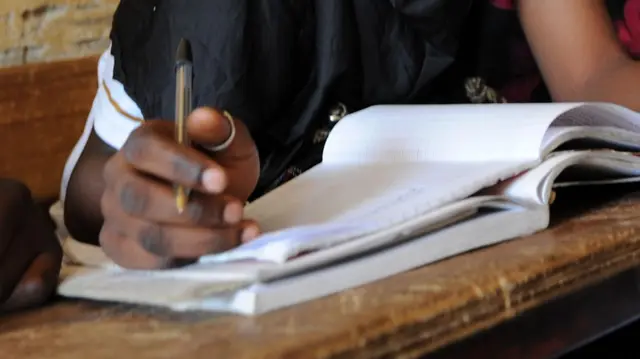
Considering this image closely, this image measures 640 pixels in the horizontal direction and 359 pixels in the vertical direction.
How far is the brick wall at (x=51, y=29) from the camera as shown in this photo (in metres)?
0.96

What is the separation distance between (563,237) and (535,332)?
0.28ft

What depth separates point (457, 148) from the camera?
60cm

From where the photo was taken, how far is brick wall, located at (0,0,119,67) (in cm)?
96

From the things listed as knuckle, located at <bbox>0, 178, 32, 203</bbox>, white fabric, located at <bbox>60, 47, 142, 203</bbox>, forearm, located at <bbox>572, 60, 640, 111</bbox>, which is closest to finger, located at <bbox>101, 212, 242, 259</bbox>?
knuckle, located at <bbox>0, 178, 32, 203</bbox>

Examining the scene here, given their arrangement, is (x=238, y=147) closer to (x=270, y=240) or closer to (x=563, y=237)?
(x=270, y=240)

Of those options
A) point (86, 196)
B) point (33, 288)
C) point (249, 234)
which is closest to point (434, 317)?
point (249, 234)

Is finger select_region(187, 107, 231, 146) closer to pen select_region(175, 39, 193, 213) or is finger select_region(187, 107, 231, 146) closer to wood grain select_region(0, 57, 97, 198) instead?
pen select_region(175, 39, 193, 213)

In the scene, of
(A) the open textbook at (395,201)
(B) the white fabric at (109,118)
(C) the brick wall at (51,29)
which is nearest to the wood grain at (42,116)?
(C) the brick wall at (51,29)

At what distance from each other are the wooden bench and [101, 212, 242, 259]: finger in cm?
4

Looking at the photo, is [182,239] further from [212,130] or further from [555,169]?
[555,169]

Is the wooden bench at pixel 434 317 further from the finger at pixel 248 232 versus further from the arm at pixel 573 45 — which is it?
the arm at pixel 573 45

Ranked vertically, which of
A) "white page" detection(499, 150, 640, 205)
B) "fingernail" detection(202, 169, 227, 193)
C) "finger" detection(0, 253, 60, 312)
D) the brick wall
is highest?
"fingernail" detection(202, 169, 227, 193)

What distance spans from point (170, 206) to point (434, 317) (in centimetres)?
15

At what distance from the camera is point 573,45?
2.80 feet
